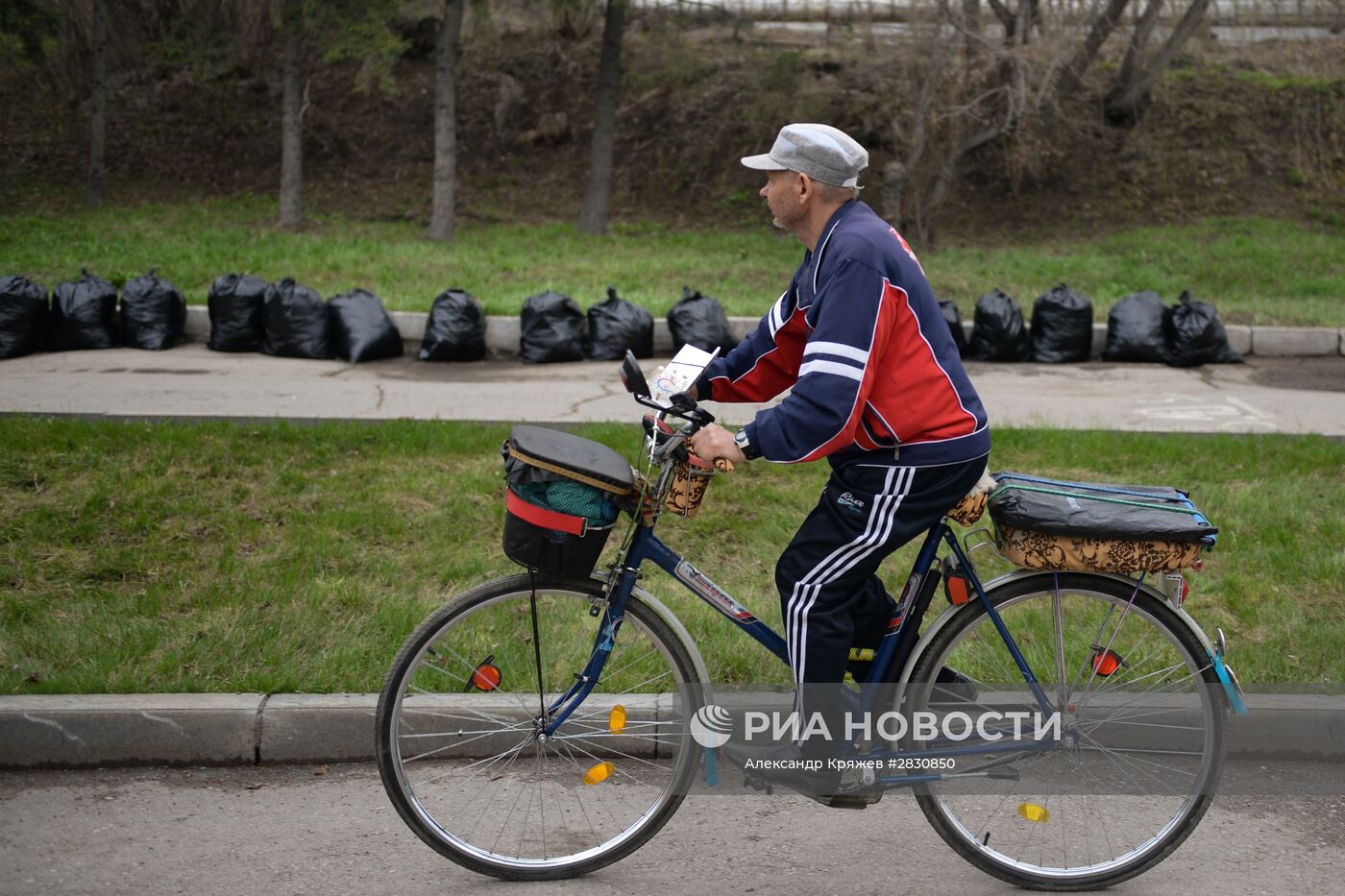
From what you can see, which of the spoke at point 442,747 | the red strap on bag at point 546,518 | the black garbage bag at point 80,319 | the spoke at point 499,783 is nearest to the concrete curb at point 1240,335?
the black garbage bag at point 80,319

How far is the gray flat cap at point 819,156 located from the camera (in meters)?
3.39

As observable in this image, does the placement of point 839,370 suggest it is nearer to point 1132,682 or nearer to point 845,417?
point 845,417

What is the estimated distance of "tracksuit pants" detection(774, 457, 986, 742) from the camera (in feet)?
11.3

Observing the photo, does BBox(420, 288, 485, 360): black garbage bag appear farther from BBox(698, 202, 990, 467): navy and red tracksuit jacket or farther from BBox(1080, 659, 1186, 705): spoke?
BBox(1080, 659, 1186, 705): spoke

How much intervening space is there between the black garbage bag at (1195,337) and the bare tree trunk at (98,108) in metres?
15.1

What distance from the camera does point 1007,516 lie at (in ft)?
11.4

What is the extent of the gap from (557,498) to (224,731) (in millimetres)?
1829

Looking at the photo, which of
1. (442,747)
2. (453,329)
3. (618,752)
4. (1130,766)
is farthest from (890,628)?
(453,329)

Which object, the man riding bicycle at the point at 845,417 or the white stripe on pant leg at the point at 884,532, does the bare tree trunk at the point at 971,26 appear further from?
the white stripe on pant leg at the point at 884,532

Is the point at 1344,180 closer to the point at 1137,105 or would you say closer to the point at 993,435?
the point at 1137,105

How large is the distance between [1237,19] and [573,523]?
769 inches

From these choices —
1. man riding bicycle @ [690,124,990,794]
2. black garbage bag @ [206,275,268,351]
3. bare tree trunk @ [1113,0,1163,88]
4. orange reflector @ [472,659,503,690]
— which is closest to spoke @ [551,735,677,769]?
orange reflector @ [472,659,503,690]

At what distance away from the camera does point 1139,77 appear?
1936 cm

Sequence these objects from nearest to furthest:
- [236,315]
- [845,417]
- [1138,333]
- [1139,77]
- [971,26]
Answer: [845,417]
[236,315]
[1138,333]
[971,26]
[1139,77]
